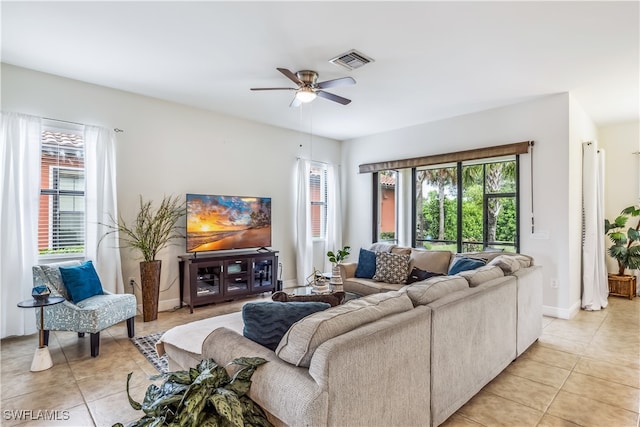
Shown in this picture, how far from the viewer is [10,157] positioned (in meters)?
3.35

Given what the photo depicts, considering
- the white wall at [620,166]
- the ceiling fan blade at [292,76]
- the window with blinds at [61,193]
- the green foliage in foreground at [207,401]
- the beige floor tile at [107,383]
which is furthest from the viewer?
the white wall at [620,166]

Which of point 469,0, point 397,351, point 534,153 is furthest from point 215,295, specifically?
point 534,153

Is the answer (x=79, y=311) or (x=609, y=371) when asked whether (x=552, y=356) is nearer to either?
(x=609, y=371)

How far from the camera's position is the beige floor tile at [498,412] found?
2.08m

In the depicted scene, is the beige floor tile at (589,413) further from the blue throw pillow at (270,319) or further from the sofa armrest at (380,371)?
the blue throw pillow at (270,319)

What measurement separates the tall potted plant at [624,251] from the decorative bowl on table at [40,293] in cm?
706

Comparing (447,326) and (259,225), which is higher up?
(259,225)

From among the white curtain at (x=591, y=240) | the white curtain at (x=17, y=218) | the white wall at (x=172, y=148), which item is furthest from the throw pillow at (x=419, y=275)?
the white curtain at (x=17, y=218)

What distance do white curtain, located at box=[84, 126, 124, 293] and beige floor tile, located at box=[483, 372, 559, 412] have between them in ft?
13.1

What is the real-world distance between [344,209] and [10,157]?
16.5 ft

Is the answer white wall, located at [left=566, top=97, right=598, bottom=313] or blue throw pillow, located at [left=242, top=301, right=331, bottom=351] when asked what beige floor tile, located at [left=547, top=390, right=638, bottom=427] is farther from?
white wall, located at [left=566, top=97, right=598, bottom=313]

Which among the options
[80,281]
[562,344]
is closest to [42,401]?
[80,281]

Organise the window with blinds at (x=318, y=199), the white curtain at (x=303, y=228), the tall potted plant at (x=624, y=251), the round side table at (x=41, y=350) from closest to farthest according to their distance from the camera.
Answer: the round side table at (x=41, y=350) → the tall potted plant at (x=624, y=251) → the white curtain at (x=303, y=228) → the window with blinds at (x=318, y=199)

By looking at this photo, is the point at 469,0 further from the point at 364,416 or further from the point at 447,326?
the point at 364,416
